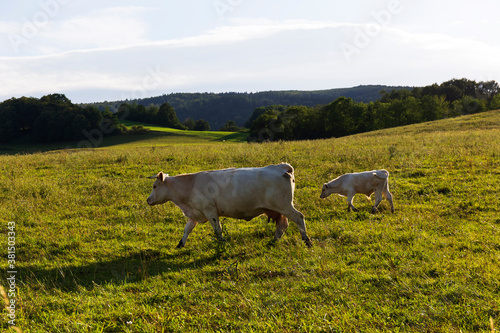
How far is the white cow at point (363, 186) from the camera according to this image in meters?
11.0

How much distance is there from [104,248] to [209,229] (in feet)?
8.83

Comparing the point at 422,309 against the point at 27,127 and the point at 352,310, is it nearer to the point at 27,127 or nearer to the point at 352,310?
the point at 352,310

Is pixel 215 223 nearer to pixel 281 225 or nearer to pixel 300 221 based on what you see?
pixel 281 225

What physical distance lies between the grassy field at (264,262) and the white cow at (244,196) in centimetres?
50

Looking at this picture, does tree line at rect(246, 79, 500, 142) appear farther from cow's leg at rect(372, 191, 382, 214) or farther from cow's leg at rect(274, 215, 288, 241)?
cow's leg at rect(274, 215, 288, 241)

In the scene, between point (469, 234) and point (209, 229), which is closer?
point (469, 234)

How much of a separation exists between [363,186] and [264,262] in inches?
216

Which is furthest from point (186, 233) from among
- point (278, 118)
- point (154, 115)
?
point (154, 115)

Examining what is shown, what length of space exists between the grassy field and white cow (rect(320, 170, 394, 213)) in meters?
0.39

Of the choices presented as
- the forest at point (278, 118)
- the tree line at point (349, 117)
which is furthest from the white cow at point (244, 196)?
the tree line at point (349, 117)

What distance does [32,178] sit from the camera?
51.9 feet

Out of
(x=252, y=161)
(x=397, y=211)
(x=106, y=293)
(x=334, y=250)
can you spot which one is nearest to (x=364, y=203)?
(x=397, y=211)

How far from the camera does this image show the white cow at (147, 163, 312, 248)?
8.46 metres

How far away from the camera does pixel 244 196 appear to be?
333 inches
